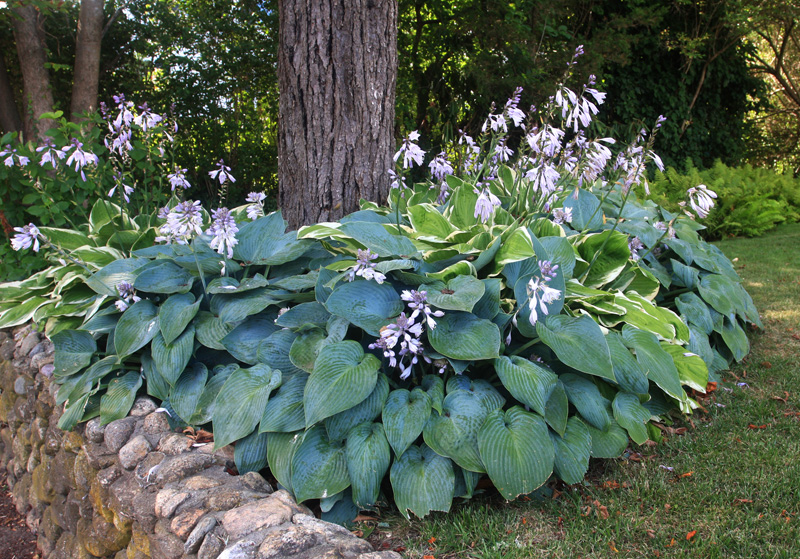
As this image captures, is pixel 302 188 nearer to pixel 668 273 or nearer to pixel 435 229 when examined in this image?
pixel 435 229

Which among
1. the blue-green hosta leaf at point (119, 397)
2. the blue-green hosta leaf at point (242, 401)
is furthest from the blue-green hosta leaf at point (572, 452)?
the blue-green hosta leaf at point (119, 397)

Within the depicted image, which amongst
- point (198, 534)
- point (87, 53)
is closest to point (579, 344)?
point (198, 534)

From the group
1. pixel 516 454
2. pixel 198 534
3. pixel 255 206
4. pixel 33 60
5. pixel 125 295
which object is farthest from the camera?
pixel 33 60

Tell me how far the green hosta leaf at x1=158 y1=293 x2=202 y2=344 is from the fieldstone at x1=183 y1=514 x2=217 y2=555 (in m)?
0.88

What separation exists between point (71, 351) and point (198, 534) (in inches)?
56.3

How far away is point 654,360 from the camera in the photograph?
2.37m

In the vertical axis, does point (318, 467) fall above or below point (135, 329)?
below

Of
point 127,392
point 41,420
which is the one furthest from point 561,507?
point 41,420

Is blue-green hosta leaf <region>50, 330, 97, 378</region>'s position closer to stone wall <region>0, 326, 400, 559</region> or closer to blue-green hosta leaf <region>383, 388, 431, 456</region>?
stone wall <region>0, 326, 400, 559</region>

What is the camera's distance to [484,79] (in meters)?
7.94

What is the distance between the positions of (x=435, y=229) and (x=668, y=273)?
1691mm

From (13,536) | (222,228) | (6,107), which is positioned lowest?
(13,536)

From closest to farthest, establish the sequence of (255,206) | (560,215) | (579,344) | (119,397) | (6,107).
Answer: (579,344) < (119,397) < (560,215) < (255,206) < (6,107)

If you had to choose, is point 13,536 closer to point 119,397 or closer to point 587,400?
point 119,397
